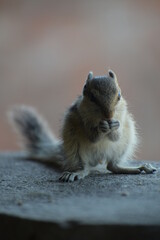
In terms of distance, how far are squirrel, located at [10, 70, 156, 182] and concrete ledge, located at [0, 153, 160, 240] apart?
99mm

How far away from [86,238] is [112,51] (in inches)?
144

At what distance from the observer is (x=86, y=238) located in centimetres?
140

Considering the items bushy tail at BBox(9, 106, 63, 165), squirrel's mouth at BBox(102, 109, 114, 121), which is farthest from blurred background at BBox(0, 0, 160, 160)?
squirrel's mouth at BBox(102, 109, 114, 121)

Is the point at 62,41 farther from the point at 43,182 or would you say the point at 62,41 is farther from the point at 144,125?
the point at 43,182

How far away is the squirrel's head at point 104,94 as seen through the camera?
7.07 feet

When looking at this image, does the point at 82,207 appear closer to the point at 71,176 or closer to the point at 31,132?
the point at 71,176

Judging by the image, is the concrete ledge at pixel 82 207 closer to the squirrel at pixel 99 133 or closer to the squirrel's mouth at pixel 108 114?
the squirrel at pixel 99 133

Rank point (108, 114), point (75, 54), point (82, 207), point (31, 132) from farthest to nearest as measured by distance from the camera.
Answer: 1. point (75, 54)
2. point (31, 132)
3. point (108, 114)
4. point (82, 207)

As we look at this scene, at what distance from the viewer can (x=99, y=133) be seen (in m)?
2.25

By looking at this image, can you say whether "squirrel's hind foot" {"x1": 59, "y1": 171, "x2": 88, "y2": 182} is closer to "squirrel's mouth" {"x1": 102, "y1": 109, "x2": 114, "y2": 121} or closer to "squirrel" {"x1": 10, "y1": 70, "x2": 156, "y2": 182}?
"squirrel" {"x1": 10, "y1": 70, "x2": 156, "y2": 182}

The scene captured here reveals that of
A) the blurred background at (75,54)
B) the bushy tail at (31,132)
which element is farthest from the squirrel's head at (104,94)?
the blurred background at (75,54)

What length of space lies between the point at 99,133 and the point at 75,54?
2.80 m

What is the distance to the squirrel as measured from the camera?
2.19 meters

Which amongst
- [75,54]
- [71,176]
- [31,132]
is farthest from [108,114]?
[75,54]
